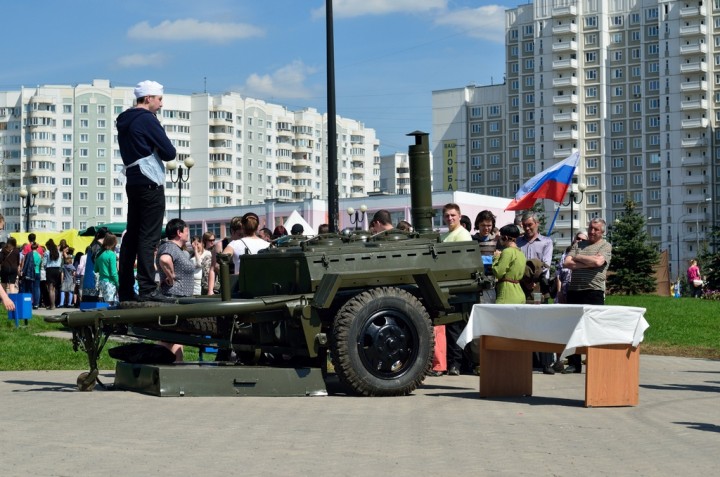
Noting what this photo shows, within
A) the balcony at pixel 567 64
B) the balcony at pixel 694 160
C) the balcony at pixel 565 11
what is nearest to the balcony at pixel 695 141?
the balcony at pixel 694 160

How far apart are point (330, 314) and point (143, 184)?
2.10 m

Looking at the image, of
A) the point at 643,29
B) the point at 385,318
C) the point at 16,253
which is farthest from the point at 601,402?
the point at 643,29

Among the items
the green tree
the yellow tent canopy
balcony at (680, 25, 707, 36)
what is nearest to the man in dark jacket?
the yellow tent canopy

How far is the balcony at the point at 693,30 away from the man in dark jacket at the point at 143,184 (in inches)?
5835

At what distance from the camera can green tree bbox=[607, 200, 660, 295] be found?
53281 millimetres

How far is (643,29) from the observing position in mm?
157750

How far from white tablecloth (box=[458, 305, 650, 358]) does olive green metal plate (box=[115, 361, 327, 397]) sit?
1.92 meters

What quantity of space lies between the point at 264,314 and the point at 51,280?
76.4ft

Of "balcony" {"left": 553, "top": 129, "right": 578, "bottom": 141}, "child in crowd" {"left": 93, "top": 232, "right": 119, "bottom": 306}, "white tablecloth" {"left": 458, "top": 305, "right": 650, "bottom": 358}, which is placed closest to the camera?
"white tablecloth" {"left": 458, "top": 305, "right": 650, "bottom": 358}

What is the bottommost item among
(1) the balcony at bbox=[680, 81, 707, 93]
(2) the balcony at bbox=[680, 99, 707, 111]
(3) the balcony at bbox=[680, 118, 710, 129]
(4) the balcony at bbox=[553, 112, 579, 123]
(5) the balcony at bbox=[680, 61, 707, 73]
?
(3) the balcony at bbox=[680, 118, 710, 129]

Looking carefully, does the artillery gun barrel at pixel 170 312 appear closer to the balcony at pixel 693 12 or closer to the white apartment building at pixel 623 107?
the white apartment building at pixel 623 107

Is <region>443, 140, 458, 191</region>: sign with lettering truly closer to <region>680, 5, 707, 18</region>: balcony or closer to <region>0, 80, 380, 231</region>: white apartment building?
<region>0, 80, 380, 231</region>: white apartment building

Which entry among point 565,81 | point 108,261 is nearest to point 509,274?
point 108,261

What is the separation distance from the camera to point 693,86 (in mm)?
154250
